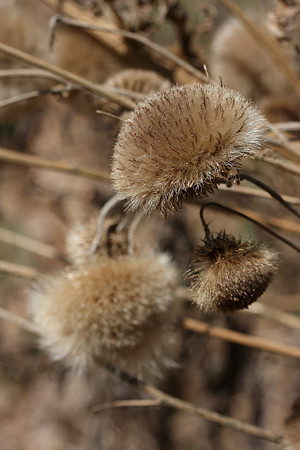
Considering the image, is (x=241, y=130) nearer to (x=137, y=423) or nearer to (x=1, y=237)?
(x=1, y=237)

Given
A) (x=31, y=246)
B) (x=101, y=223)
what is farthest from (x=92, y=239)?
(x=31, y=246)

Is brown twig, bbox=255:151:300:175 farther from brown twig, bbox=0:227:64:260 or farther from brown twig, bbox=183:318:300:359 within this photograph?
brown twig, bbox=0:227:64:260

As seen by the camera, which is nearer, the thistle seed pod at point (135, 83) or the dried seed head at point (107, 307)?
the dried seed head at point (107, 307)

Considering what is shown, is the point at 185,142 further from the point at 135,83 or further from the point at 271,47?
the point at 271,47

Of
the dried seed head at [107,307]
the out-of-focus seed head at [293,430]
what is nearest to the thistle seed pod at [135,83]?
the dried seed head at [107,307]

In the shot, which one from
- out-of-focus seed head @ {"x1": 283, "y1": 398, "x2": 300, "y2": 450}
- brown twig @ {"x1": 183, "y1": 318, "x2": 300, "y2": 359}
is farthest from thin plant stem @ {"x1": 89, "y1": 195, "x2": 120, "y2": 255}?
out-of-focus seed head @ {"x1": 283, "y1": 398, "x2": 300, "y2": 450}

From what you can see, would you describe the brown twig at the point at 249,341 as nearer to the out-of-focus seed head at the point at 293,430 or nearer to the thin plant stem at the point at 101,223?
the out-of-focus seed head at the point at 293,430
